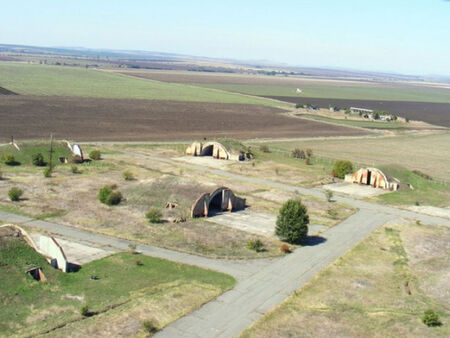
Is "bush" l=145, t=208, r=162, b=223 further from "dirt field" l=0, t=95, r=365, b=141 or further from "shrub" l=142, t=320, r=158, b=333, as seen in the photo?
"dirt field" l=0, t=95, r=365, b=141

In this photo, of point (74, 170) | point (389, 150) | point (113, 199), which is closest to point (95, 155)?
point (74, 170)

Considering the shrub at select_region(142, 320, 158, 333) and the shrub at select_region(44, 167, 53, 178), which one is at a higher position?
the shrub at select_region(142, 320, 158, 333)

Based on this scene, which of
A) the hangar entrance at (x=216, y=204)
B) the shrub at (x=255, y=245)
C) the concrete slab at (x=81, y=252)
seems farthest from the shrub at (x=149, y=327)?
the hangar entrance at (x=216, y=204)

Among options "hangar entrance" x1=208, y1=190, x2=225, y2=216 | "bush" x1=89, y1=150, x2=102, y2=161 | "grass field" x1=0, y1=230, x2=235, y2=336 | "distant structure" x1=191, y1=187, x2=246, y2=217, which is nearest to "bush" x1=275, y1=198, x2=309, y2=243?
"distant structure" x1=191, y1=187, x2=246, y2=217

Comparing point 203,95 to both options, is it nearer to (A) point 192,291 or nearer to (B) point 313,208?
(B) point 313,208

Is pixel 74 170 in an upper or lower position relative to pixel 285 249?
lower

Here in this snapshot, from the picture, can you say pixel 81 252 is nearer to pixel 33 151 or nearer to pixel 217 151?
pixel 33 151
